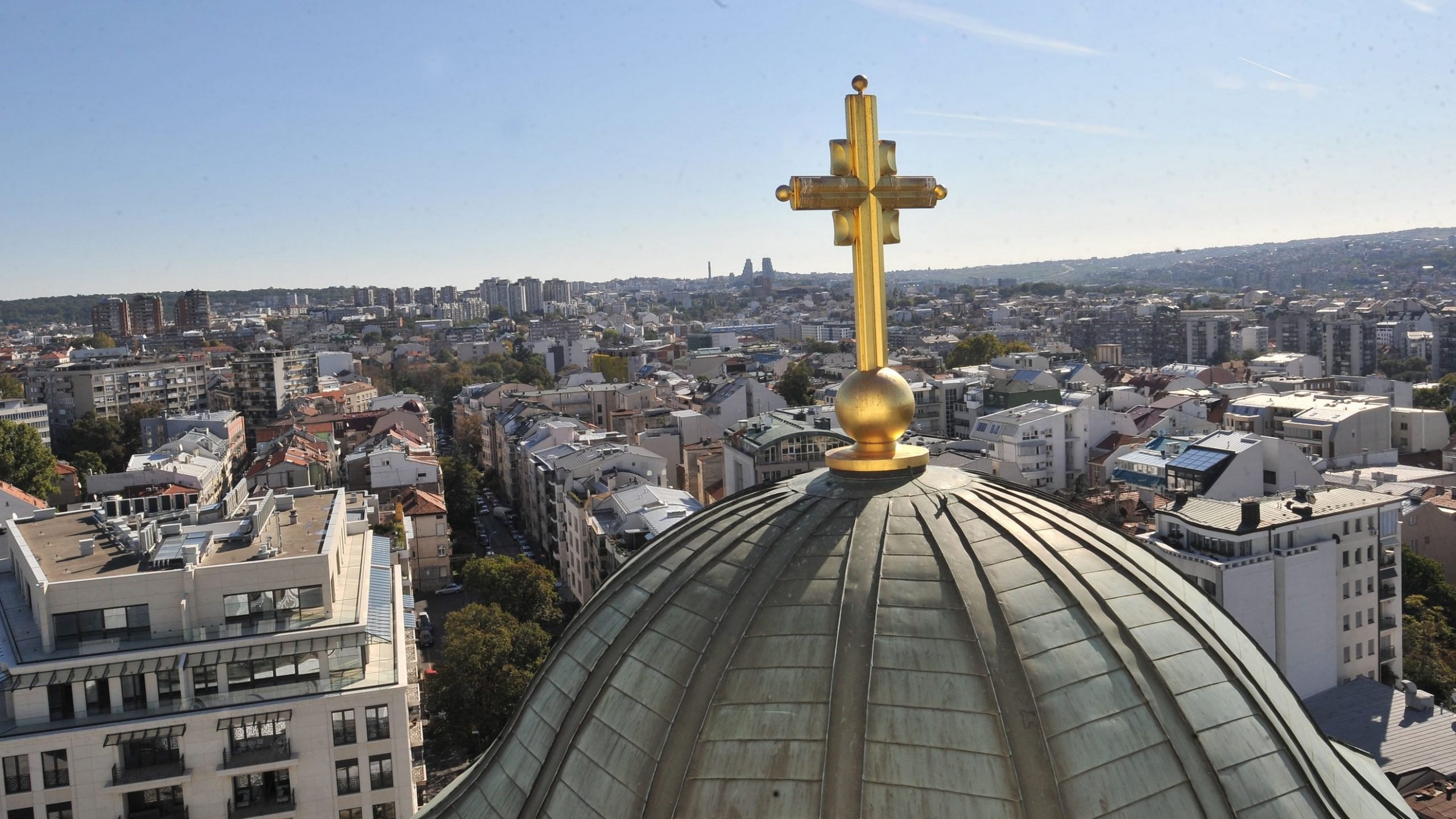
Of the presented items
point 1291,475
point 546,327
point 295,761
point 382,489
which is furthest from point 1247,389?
point 546,327

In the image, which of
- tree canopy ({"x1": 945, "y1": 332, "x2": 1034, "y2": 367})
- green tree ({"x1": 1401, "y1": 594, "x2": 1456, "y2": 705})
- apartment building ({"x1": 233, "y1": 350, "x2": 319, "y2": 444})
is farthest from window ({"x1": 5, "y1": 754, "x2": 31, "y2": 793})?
tree canopy ({"x1": 945, "y1": 332, "x2": 1034, "y2": 367})

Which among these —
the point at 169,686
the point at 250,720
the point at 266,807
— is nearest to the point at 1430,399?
the point at 266,807

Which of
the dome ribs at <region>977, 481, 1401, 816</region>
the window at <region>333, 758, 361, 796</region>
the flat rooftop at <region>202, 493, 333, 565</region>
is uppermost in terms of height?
the dome ribs at <region>977, 481, 1401, 816</region>

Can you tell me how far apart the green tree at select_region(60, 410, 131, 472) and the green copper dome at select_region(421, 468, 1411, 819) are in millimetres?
79874

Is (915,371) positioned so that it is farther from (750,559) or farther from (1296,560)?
(750,559)

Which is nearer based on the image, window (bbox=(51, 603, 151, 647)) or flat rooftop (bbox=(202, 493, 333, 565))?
window (bbox=(51, 603, 151, 647))

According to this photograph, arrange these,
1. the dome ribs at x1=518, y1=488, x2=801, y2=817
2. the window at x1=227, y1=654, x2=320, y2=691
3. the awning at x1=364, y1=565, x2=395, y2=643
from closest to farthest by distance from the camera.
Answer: the dome ribs at x1=518, y1=488, x2=801, y2=817 → the window at x1=227, y1=654, x2=320, y2=691 → the awning at x1=364, y1=565, x2=395, y2=643

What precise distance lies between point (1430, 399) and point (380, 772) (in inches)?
3345

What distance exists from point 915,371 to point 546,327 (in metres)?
108

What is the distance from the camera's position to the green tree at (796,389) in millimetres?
91438

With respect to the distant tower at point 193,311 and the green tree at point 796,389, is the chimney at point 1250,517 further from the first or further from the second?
the distant tower at point 193,311

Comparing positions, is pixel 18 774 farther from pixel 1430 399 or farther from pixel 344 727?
pixel 1430 399

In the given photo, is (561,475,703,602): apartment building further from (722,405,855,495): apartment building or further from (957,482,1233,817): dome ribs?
(957,482,1233,817): dome ribs

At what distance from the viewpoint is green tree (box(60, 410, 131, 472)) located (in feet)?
251
